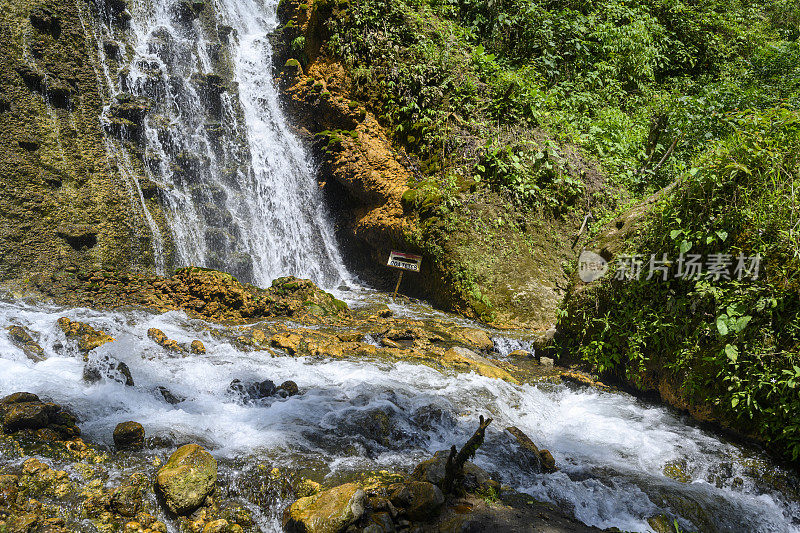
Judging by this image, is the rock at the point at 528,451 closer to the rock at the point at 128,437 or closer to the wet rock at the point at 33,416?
the rock at the point at 128,437

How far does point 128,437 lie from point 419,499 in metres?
2.41

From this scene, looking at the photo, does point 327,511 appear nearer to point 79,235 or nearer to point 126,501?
point 126,501

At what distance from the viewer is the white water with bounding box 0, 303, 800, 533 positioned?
12.6 ft

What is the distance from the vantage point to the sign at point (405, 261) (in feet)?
29.9

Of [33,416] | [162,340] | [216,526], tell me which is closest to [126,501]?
[216,526]

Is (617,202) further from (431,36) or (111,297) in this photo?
(111,297)

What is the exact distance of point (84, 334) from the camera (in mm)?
5789

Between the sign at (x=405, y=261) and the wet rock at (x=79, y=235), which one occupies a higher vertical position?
the sign at (x=405, y=261)

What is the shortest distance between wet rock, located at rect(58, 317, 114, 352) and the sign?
5032 millimetres

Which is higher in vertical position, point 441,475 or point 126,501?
point 441,475

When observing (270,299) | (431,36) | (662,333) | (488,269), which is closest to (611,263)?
(662,333)

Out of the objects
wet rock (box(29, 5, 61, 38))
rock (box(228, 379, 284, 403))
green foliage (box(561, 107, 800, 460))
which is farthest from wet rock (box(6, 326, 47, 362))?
wet rock (box(29, 5, 61, 38))

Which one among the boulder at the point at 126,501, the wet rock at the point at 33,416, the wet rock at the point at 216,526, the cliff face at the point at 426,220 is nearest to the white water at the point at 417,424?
the wet rock at the point at 33,416

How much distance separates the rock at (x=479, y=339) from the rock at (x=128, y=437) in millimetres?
4790
